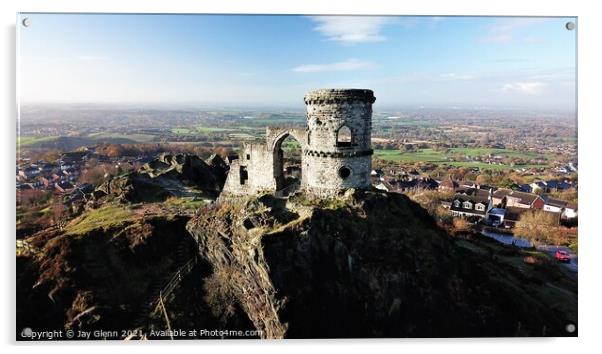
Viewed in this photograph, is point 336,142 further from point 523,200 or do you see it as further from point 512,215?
point 512,215

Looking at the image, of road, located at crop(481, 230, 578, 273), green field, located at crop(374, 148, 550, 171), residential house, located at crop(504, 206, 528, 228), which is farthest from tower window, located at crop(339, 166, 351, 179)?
residential house, located at crop(504, 206, 528, 228)

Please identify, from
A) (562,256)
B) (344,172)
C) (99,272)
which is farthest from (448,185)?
(99,272)

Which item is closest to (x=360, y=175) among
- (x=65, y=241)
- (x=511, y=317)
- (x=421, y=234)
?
(x=421, y=234)

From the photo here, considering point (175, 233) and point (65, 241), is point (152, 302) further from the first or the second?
point (65, 241)

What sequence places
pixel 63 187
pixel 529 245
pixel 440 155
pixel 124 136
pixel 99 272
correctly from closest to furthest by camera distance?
pixel 99 272 < pixel 63 187 < pixel 529 245 < pixel 124 136 < pixel 440 155

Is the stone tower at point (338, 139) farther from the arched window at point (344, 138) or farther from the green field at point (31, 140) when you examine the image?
the green field at point (31, 140)

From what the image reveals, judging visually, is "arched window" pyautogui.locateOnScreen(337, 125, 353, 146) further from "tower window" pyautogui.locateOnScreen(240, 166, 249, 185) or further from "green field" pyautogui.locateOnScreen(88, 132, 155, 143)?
"green field" pyautogui.locateOnScreen(88, 132, 155, 143)
